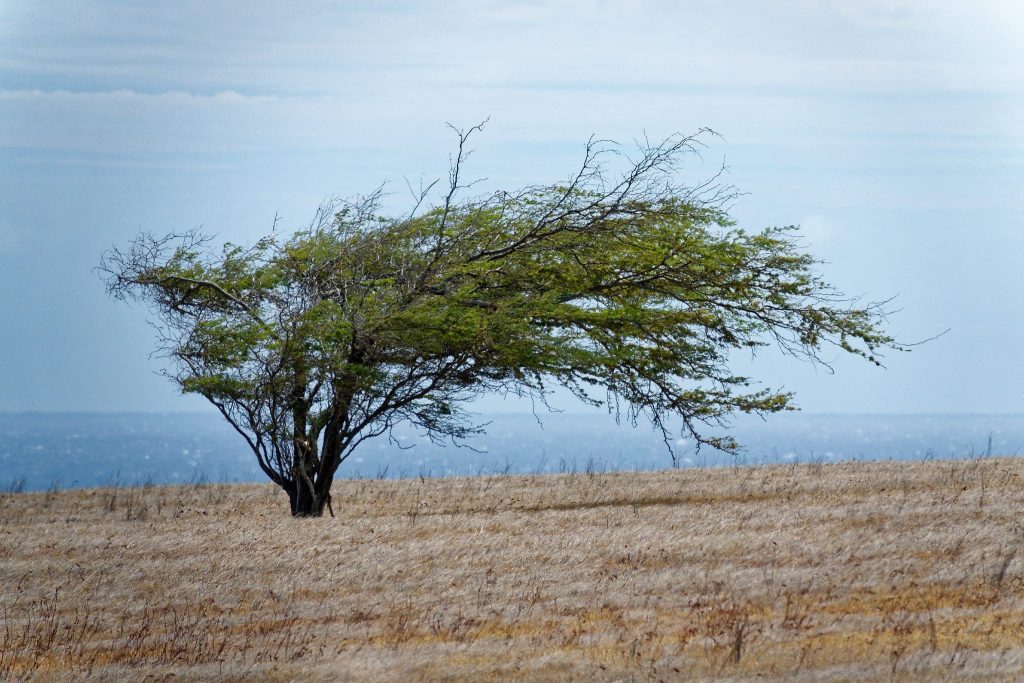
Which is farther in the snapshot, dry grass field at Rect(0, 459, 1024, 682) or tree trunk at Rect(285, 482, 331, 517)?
tree trunk at Rect(285, 482, 331, 517)

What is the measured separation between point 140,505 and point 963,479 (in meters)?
14.2

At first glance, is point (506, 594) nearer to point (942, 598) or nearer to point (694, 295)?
point (942, 598)

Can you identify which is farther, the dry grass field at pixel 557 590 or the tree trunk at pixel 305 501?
the tree trunk at pixel 305 501

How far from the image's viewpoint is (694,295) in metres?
20.0

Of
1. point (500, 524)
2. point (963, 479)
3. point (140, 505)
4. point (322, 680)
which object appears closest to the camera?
point (322, 680)

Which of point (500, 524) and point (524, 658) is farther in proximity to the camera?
point (500, 524)

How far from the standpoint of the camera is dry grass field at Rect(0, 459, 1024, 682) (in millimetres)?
9688

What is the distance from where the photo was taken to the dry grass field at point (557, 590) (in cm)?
969

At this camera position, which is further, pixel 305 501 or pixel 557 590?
pixel 305 501

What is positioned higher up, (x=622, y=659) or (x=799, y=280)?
(x=799, y=280)

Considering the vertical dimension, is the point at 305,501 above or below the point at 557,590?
above

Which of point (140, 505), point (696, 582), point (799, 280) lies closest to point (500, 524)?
point (696, 582)

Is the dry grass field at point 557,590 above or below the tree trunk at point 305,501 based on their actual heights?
below

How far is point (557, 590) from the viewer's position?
1217 centimetres
